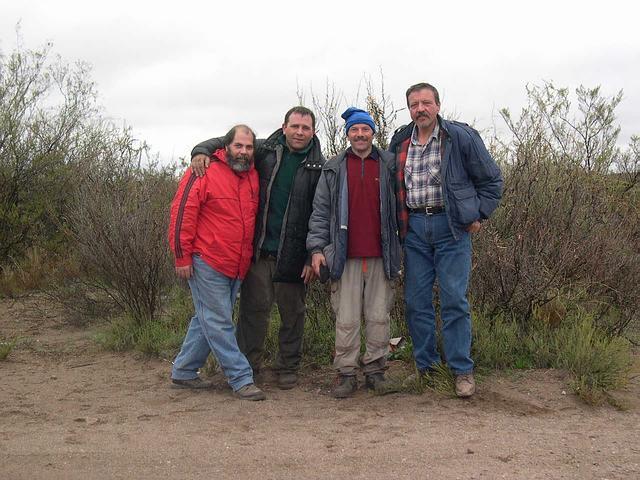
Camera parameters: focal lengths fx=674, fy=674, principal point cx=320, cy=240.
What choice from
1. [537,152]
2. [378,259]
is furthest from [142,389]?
[537,152]

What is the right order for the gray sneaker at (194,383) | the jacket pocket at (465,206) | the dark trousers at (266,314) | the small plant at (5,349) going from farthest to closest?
the small plant at (5,349)
the gray sneaker at (194,383)
the dark trousers at (266,314)
the jacket pocket at (465,206)

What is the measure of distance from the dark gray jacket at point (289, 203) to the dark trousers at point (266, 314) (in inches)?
4.8

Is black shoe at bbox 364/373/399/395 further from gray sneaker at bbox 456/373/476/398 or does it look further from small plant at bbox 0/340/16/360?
small plant at bbox 0/340/16/360

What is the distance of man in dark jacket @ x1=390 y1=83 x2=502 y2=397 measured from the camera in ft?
15.3

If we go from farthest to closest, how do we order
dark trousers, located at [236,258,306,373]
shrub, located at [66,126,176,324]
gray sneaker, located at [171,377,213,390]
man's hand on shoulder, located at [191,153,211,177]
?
shrub, located at [66,126,176,324] → gray sneaker, located at [171,377,213,390] → dark trousers, located at [236,258,306,373] → man's hand on shoulder, located at [191,153,211,177]

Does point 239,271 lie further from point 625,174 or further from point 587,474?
point 625,174

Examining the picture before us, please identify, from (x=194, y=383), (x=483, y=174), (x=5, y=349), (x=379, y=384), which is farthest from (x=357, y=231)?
(x=5, y=349)

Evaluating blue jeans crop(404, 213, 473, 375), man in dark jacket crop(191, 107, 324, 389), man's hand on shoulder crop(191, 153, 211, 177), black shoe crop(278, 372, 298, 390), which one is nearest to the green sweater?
man in dark jacket crop(191, 107, 324, 389)

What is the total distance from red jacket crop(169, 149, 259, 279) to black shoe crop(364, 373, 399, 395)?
1.29 meters

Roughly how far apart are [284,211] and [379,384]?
4.85 ft

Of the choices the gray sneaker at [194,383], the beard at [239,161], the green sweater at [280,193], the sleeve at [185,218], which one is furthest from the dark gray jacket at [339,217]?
the gray sneaker at [194,383]

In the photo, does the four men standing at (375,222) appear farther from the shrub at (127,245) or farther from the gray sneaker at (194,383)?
the shrub at (127,245)

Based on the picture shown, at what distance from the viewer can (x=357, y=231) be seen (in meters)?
4.85

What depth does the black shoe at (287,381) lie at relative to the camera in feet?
17.6
